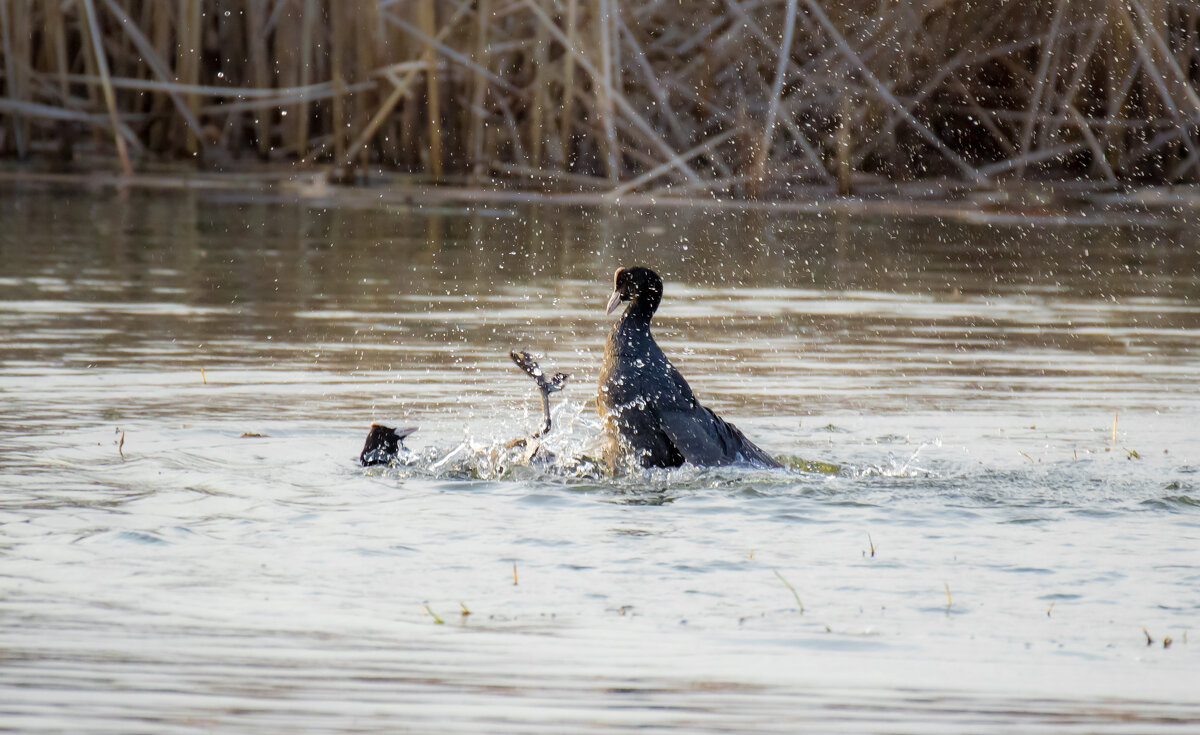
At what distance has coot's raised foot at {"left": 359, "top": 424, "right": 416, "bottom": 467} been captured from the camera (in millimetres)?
6086

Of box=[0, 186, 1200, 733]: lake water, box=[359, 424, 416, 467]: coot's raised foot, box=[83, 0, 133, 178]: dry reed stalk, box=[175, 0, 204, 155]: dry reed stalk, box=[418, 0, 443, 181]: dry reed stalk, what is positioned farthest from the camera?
box=[175, 0, 204, 155]: dry reed stalk

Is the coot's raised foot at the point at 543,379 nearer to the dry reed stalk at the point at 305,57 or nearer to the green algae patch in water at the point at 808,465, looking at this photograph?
the green algae patch in water at the point at 808,465

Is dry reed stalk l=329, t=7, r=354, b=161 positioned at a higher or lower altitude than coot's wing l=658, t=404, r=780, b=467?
higher

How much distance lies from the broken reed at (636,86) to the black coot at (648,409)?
7576mm

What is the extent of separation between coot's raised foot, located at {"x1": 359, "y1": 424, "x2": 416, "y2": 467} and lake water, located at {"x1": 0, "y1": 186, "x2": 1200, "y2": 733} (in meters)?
0.10

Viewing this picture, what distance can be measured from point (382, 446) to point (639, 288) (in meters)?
1.09

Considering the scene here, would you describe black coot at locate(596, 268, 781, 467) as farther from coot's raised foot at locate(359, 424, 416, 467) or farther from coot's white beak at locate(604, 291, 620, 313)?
coot's raised foot at locate(359, 424, 416, 467)

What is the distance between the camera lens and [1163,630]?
4.06 m

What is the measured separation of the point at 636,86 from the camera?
1588 centimetres

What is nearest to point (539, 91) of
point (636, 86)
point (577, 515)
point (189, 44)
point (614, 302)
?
point (636, 86)

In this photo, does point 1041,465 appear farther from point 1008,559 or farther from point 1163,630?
point 1163,630

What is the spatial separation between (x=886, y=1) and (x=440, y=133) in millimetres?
3977

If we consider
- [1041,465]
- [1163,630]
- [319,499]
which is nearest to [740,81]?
[1041,465]

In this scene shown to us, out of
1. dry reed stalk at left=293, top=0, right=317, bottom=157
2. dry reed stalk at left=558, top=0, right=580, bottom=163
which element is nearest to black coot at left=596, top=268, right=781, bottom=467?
dry reed stalk at left=558, top=0, right=580, bottom=163
